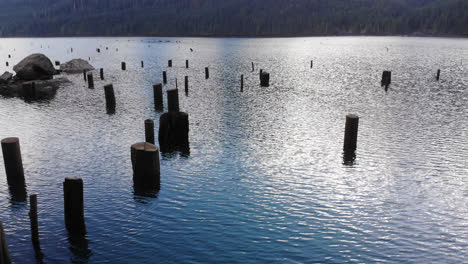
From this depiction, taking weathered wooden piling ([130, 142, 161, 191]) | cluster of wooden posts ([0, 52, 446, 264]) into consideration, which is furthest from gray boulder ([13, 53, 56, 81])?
weathered wooden piling ([130, 142, 161, 191])

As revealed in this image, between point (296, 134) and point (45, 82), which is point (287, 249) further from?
point (45, 82)

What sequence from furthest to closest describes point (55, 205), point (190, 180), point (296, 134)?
point (296, 134), point (190, 180), point (55, 205)

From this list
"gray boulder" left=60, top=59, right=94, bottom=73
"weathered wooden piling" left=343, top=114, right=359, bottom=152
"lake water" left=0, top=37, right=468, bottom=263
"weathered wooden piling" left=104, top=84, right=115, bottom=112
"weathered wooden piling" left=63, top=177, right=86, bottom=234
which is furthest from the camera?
"gray boulder" left=60, top=59, right=94, bottom=73

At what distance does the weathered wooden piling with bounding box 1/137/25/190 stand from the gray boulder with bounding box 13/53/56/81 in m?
36.1

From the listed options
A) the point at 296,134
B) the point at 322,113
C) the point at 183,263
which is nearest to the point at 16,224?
the point at 183,263

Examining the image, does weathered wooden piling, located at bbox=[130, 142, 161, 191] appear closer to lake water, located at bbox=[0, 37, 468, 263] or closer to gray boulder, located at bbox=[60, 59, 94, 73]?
lake water, located at bbox=[0, 37, 468, 263]

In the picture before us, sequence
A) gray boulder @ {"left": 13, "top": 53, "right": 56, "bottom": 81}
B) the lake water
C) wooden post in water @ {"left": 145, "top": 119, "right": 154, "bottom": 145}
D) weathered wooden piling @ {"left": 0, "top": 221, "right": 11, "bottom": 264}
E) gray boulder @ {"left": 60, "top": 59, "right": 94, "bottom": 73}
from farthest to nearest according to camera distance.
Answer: gray boulder @ {"left": 60, "top": 59, "right": 94, "bottom": 73} → gray boulder @ {"left": 13, "top": 53, "right": 56, "bottom": 81} → wooden post in water @ {"left": 145, "top": 119, "right": 154, "bottom": 145} → the lake water → weathered wooden piling @ {"left": 0, "top": 221, "right": 11, "bottom": 264}

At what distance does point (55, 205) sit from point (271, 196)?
8.83 meters

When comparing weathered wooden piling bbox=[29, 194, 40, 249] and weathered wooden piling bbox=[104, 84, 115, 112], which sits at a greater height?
weathered wooden piling bbox=[104, 84, 115, 112]

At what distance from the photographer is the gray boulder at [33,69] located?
4834 centimetres

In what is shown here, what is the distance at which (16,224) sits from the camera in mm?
14031

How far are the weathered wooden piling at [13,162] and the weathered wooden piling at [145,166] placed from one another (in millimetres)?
4959

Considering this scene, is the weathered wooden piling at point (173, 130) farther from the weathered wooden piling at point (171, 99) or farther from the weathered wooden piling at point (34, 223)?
the weathered wooden piling at point (34, 223)

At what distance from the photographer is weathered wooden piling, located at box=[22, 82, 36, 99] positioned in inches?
1620
